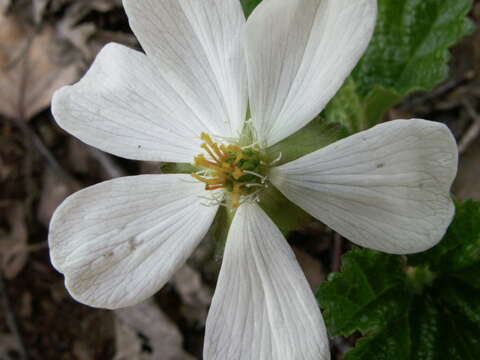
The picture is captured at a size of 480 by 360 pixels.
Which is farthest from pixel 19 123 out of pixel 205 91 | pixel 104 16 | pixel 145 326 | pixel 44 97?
pixel 205 91

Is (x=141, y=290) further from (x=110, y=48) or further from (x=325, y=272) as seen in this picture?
(x=325, y=272)

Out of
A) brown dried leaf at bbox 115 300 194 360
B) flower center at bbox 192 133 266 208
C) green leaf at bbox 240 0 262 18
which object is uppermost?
green leaf at bbox 240 0 262 18

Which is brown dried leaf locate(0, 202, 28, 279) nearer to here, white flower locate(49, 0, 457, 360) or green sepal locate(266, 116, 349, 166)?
white flower locate(49, 0, 457, 360)

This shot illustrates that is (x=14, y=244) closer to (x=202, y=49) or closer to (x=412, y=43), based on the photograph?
(x=202, y=49)

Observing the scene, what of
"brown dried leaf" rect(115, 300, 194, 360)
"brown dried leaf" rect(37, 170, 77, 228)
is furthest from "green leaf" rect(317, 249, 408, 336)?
"brown dried leaf" rect(37, 170, 77, 228)

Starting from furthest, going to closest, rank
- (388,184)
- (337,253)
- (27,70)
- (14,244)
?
1. (27,70)
2. (14,244)
3. (337,253)
4. (388,184)

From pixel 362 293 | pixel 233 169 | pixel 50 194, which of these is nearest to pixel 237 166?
pixel 233 169

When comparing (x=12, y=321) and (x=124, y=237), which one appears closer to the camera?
(x=124, y=237)
